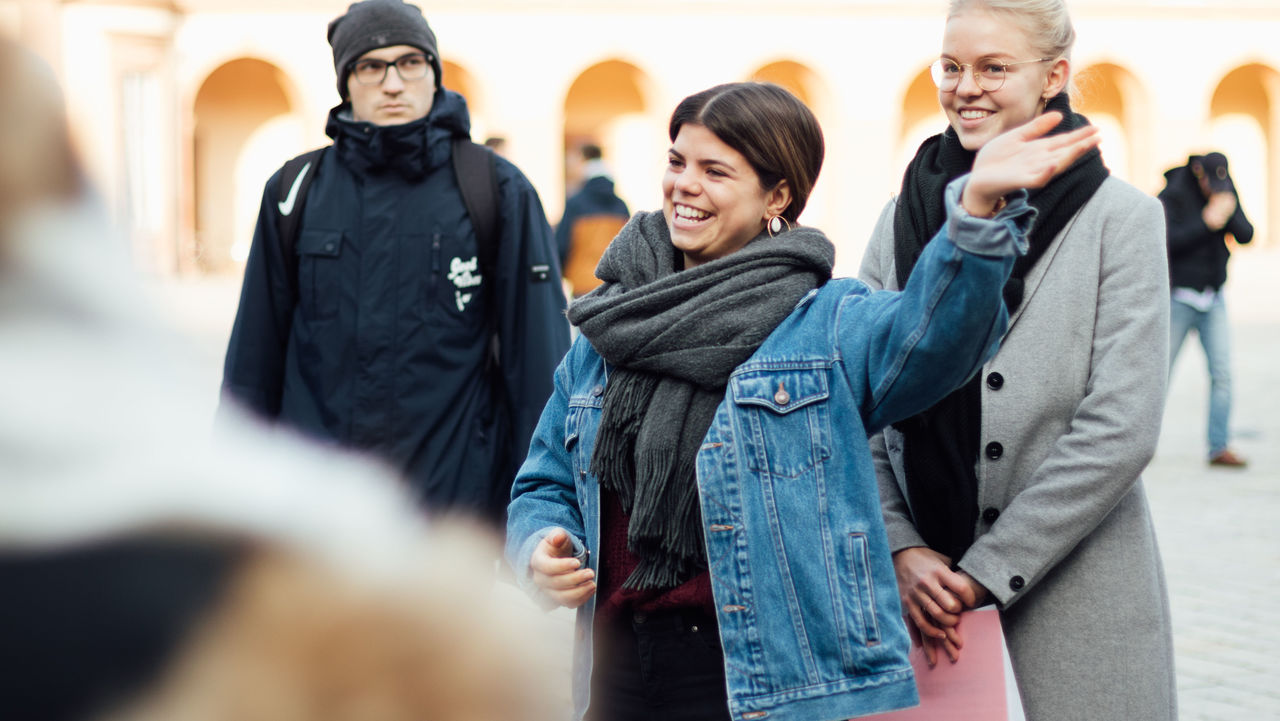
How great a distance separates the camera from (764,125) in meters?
2.17

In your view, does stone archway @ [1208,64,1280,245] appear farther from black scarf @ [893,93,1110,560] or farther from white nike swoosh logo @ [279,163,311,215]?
black scarf @ [893,93,1110,560]

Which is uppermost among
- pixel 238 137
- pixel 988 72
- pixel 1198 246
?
pixel 988 72

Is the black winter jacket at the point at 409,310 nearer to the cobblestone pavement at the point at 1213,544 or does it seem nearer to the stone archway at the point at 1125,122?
the cobblestone pavement at the point at 1213,544

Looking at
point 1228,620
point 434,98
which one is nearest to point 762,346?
point 434,98

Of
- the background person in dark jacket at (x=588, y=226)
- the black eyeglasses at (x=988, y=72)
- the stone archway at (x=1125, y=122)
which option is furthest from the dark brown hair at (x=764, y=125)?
the stone archway at (x=1125, y=122)

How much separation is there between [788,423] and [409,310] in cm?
181

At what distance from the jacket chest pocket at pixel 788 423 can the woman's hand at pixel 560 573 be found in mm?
300

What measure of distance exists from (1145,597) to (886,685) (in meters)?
0.63

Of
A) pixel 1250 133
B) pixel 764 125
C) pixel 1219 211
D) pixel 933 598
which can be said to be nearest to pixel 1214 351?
pixel 1219 211

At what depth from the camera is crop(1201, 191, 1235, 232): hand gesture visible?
9.32 meters

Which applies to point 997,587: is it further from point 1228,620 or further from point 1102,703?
point 1228,620

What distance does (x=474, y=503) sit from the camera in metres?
3.34

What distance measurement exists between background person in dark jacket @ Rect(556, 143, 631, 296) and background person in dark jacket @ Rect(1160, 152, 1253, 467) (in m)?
3.77

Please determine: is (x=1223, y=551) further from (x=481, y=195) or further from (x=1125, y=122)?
(x=1125, y=122)
